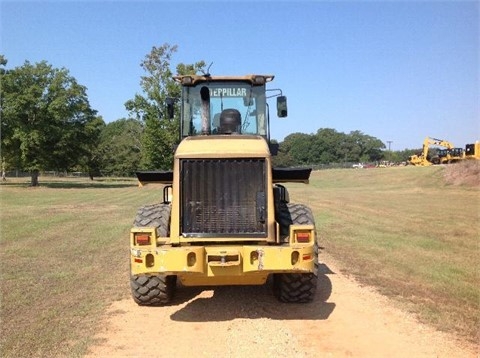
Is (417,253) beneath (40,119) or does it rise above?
beneath

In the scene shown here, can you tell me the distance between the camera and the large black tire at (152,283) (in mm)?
6410

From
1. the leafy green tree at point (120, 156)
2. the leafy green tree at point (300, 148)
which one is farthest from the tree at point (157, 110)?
the leafy green tree at point (300, 148)

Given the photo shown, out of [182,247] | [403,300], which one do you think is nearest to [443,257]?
[403,300]

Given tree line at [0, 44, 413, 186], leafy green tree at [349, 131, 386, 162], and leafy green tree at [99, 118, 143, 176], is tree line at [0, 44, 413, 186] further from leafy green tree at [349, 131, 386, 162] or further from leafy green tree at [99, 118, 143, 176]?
leafy green tree at [349, 131, 386, 162]

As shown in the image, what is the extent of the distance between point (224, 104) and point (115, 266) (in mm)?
3975

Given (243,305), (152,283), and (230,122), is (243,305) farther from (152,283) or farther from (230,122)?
(230,122)

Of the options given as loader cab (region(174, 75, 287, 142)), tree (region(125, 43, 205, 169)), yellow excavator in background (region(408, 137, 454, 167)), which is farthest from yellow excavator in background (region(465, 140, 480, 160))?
loader cab (region(174, 75, 287, 142))

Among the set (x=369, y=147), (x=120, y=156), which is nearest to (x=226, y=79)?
(x=120, y=156)

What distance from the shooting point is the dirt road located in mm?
5051

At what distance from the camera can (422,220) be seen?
17.1 m

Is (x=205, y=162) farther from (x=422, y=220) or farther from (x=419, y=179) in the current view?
(x=419, y=179)

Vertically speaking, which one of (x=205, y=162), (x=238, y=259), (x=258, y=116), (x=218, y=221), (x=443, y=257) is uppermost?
(x=258, y=116)

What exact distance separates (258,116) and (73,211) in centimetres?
1545

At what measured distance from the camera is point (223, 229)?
19.7ft
